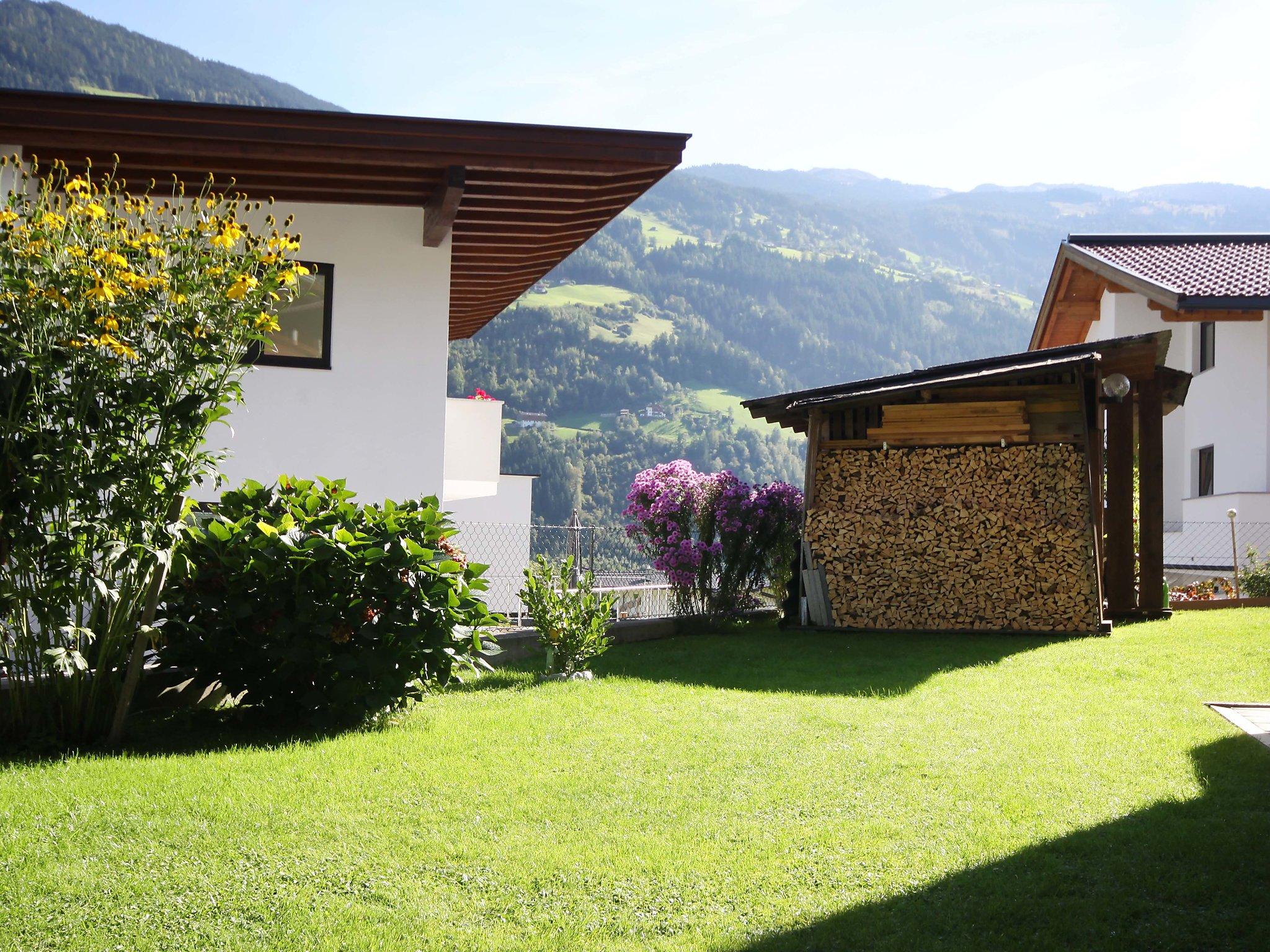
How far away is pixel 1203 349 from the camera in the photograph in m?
20.8

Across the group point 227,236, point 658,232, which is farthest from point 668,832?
point 658,232

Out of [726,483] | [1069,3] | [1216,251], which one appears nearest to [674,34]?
[1069,3]

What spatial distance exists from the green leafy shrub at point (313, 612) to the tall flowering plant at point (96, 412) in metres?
0.41

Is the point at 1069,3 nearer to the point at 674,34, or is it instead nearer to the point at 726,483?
the point at 674,34

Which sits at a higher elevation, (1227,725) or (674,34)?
(674,34)

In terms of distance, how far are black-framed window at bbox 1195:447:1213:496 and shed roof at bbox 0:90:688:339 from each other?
49.6ft

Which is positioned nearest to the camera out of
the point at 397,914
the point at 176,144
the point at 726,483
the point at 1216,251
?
the point at 397,914

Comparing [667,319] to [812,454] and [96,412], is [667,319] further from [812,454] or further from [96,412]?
[96,412]

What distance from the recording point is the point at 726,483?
42.9 feet

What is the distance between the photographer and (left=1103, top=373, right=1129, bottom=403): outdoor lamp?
12.0m

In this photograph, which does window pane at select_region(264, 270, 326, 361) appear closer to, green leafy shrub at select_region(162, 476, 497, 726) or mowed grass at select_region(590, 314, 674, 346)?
green leafy shrub at select_region(162, 476, 497, 726)

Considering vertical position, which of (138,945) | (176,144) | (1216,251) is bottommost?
(138,945)

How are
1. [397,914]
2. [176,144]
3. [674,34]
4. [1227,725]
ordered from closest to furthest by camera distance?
[397,914], [1227,725], [176,144], [674,34]

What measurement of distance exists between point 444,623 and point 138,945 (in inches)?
126
